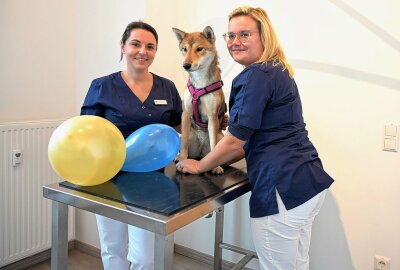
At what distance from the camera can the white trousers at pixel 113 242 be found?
1529 millimetres

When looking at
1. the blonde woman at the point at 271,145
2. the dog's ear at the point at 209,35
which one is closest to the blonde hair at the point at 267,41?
the blonde woman at the point at 271,145

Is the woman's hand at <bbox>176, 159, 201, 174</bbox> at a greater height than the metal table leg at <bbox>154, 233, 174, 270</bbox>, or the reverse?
the woman's hand at <bbox>176, 159, 201, 174</bbox>

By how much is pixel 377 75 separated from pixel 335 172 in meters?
0.54

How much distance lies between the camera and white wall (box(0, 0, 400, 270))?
5.80 feet

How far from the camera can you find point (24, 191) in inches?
84.6

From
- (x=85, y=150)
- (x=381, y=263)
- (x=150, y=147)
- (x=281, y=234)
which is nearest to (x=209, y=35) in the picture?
(x=150, y=147)

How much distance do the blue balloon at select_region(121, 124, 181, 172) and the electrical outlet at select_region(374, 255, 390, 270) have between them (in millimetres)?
1215

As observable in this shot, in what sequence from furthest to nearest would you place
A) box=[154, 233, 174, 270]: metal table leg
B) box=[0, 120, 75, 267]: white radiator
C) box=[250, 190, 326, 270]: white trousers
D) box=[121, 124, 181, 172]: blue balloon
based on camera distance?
box=[0, 120, 75, 267]: white radiator
box=[121, 124, 181, 172]: blue balloon
box=[250, 190, 326, 270]: white trousers
box=[154, 233, 174, 270]: metal table leg

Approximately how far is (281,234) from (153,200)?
1.54 ft

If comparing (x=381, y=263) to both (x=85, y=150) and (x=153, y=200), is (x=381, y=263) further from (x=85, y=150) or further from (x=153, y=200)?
(x=85, y=150)

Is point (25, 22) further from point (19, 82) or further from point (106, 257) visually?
point (106, 257)

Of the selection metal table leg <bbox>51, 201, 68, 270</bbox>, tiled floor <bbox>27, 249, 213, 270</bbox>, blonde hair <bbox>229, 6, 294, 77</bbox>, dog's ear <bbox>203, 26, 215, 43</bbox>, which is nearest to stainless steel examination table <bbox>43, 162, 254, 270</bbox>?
metal table leg <bbox>51, 201, 68, 270</bbox>

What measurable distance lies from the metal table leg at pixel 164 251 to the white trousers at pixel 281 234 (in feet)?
1.30

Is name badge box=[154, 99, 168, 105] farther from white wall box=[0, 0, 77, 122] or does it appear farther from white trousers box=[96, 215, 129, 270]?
white wall box=[0, 0, 77, 122]
